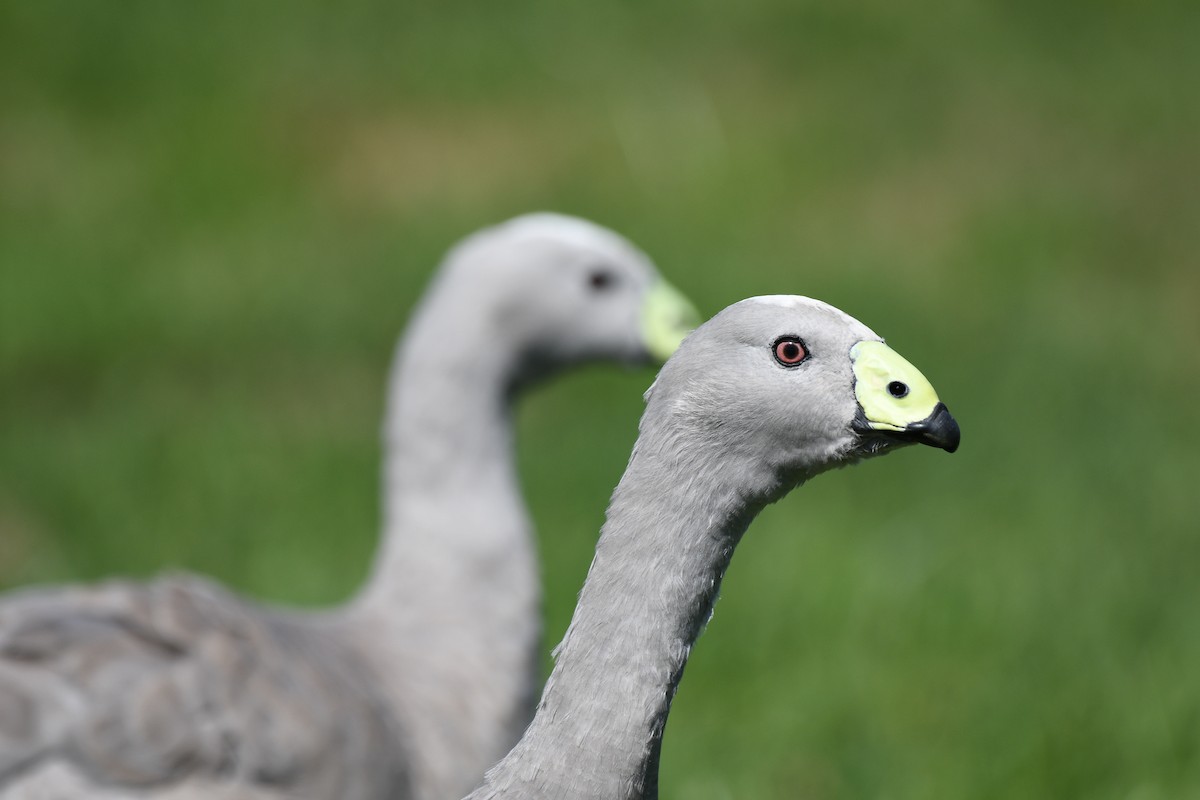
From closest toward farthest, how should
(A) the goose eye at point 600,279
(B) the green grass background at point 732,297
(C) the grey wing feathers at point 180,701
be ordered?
(C) the grey wing feathers at point 180,701 → (A) the goose eye at point 600,279 → (B) the green grass background at point 732,297

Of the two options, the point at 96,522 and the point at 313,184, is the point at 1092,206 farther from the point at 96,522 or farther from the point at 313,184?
the point at 96,522

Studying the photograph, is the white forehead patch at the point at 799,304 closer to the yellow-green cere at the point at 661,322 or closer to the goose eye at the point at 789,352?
the goose eye at the point at 789,352

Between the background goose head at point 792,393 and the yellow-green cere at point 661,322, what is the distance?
155 centimetres

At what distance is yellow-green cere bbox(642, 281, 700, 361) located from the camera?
351 cm

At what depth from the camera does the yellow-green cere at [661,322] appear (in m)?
3.51

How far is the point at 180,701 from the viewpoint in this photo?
284 cm

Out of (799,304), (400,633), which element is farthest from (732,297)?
(799,304)

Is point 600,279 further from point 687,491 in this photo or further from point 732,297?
point 732,297

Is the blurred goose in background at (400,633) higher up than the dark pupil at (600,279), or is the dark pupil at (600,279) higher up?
the dark pupil at (600,279)

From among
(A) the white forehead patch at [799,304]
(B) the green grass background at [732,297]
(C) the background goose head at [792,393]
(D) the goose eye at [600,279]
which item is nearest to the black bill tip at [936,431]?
(C) the background goose head at [792,393]

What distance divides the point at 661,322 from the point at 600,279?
18 cm

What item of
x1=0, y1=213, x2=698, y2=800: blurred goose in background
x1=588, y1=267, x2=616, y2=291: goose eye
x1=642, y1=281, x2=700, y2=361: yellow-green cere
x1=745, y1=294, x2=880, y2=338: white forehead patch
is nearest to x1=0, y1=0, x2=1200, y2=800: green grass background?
x1=0, y1=213, x2=698, y2=800: blurred goose in background

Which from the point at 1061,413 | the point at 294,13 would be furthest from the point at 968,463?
the point at 294,13

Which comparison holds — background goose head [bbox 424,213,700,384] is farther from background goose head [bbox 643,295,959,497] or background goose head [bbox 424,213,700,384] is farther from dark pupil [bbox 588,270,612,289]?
background goose head [bbox 643,295,959,497]
